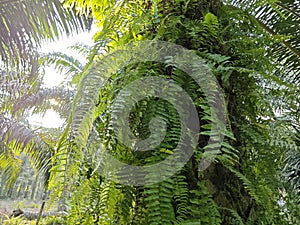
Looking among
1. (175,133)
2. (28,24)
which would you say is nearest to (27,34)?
(28,24)

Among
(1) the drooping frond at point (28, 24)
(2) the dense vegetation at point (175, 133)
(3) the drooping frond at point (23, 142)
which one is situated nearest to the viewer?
(2) the dense vegetation at point (175, 133)

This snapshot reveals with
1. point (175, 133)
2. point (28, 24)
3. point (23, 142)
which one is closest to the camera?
point (175, 133)

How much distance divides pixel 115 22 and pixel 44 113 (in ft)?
10.4

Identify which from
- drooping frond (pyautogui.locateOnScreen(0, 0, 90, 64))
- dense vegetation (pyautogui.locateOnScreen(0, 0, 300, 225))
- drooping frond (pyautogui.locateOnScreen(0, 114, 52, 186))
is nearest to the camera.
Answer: dense vegetation (pyautogui.locateOnScreen(0, 0, 300, 225))

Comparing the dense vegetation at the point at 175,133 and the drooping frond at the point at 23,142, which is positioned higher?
the dense vegetation at the point at 175,133

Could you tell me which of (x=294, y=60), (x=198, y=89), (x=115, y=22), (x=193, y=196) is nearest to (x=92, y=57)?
(x=115, y=22)

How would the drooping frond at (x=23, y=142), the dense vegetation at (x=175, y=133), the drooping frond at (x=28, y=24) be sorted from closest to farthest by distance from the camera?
the dense vegetation at (x=175, y=133)
the drooping frond at (x=28, y=24)
the drooping frond at (x=23, y=142)

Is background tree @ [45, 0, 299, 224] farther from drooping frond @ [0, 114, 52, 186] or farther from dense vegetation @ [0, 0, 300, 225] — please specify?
drooping frond @ [0, 114, 52, 186]

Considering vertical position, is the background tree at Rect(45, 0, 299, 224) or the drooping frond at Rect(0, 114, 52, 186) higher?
the background tree at Rect(45, 0, 299, 224)

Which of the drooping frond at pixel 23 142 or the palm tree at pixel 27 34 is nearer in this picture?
the palm tree at pixel 27 34

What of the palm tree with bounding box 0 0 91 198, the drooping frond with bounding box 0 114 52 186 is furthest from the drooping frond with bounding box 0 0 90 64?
the drooping frond with bounding box 0 114 52 186

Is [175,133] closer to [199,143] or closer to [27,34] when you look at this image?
[199,143]

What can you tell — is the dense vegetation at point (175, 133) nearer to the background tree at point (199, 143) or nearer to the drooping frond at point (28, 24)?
the background tree at point (199, 143)

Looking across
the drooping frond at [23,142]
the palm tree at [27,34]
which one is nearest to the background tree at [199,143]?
the palm tree at [27,34]
